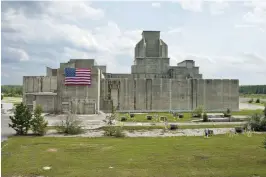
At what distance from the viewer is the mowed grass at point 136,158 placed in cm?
1511

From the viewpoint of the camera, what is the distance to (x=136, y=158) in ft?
59.7

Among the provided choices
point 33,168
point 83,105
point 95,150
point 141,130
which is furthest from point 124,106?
point 33,168

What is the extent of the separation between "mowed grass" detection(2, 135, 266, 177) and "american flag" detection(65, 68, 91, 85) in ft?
85.3

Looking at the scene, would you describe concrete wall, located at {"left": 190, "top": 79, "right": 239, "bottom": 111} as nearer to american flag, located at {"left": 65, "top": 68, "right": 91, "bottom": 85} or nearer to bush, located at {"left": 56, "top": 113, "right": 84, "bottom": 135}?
american flag, located at {"left": 65, "top": 68, "right": 91, "bottom": 85}

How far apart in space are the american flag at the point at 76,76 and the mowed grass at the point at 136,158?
26013 millimetres

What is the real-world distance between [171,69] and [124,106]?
49.3 ft

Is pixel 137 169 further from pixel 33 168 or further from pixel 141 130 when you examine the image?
pixel 141 130

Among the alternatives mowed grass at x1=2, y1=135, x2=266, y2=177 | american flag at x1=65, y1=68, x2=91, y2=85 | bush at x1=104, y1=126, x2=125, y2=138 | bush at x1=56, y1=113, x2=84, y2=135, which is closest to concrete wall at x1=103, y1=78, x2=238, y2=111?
american flag at x1=65, y1=68, x2=91, y2=85

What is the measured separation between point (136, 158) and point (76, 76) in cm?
3460

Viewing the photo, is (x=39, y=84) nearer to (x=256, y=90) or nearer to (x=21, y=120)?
(x=21, y=120)

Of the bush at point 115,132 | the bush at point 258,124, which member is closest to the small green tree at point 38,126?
the bush at point 115,132

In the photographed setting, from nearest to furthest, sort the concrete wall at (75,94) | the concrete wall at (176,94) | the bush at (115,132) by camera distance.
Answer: the bush at (115,132) → the concrete wall at (75,94) → the concrete wall at (176,94)

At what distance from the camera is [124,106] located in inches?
2409

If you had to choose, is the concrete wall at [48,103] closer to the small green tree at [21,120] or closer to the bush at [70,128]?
the bush at [70,128]
